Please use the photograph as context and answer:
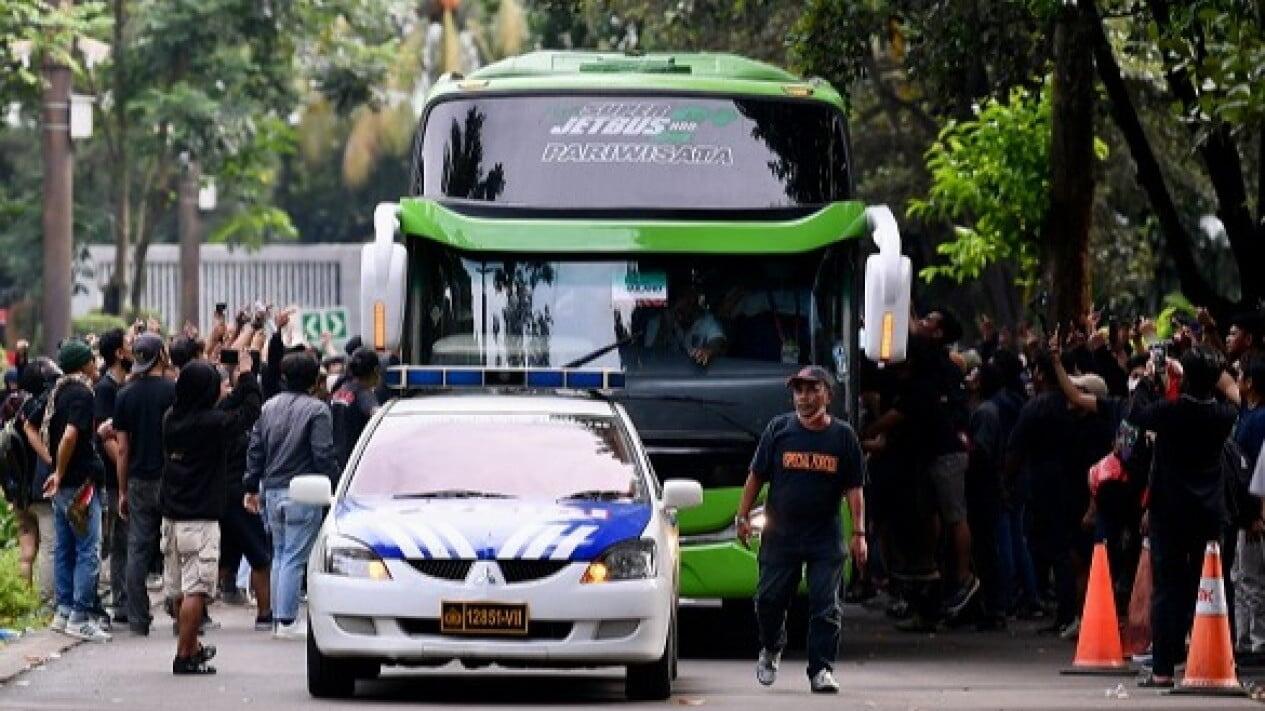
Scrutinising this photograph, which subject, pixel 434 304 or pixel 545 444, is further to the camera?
pixel 434 304

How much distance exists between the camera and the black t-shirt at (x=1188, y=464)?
676 inches

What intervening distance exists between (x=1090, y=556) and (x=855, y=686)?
4.20 meters

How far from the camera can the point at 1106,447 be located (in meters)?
21.8

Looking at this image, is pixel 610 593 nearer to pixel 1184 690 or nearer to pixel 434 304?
pixel 1184 690

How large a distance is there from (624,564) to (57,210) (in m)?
17.1

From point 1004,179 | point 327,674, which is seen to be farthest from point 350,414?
A: point 1004,179

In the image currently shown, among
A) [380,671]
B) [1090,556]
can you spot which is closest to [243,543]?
[380,671]

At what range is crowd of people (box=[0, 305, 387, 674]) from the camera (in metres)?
18.9

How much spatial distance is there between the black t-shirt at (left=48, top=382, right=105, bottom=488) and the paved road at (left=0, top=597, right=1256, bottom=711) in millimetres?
1079

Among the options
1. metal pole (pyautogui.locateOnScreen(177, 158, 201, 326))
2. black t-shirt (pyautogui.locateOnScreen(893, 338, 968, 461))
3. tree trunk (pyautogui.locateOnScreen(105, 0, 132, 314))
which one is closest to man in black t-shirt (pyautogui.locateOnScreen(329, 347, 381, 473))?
black t-shirt (pyautogui.locateOnScreen(893, 338, 968, 461))

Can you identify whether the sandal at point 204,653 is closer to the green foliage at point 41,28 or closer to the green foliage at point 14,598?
the green foliage at point 14,598

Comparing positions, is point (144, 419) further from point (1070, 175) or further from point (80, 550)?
point (1070, 175)

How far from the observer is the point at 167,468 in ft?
62.5

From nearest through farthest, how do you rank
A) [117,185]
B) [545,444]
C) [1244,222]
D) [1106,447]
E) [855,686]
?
[545,444] → [855,686] → [1106,447] → [1244,222] → [117,185]
